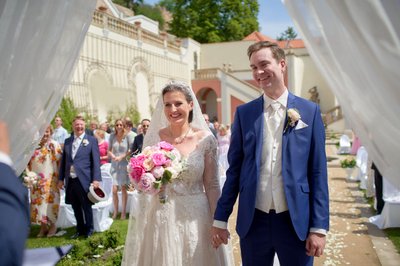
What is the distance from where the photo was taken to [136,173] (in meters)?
3.29

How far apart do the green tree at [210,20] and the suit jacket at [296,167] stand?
39.5 meters

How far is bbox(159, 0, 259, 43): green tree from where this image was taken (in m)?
40.6

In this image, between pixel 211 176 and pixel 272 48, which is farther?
pixel 211 176

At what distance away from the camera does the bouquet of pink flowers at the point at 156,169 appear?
3.21 m

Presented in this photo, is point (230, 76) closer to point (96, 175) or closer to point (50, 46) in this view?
point (96, 175)

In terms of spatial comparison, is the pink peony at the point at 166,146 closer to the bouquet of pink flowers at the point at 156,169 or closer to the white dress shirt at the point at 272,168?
the bouquet of pink flowers at the point at 156,169

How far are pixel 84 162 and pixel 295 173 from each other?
4653 mm

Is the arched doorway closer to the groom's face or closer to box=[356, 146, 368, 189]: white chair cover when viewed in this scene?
box=[356, 146, 368, 189]: white chair cover

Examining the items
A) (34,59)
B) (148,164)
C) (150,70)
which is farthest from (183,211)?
(150,70)

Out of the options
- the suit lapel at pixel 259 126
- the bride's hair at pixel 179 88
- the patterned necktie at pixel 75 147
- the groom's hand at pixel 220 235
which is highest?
the bride's hair at pixel 179 88

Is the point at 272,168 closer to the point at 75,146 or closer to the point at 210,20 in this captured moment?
the point at 75,146

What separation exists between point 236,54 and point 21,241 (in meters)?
38.4

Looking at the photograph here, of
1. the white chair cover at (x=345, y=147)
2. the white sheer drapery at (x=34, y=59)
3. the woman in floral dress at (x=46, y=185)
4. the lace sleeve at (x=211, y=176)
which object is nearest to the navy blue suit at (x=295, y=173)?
the lace sleeve at (x=211, y=176)

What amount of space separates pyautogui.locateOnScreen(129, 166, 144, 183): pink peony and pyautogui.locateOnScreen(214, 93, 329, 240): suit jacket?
92 centimetres
